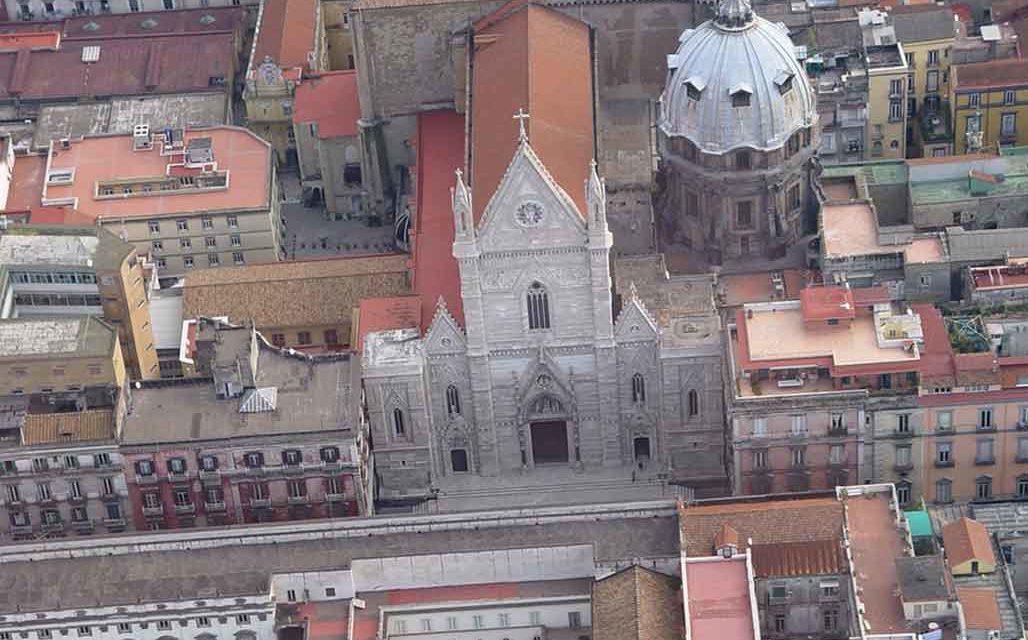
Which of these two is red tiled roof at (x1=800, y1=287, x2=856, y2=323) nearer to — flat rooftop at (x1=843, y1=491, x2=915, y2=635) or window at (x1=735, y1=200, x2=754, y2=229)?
flat rooftop at (x1=843, y1=491, x2=915, y2=635)

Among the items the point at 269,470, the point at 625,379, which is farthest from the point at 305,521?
the point at 625,379

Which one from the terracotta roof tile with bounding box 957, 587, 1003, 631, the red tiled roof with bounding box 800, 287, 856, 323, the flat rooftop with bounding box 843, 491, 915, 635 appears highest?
the red tiled roof with bounding box 800, 287, 856, 323

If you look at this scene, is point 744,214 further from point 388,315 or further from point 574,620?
point 574,620

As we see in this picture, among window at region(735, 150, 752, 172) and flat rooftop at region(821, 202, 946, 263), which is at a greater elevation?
window at region(735, 150, 752, 172)

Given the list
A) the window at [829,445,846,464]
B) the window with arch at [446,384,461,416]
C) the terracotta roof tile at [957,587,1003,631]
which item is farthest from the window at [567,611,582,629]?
the terracotta roof tile at [957,587,1003,631]

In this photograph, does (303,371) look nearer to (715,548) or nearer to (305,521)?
(305,521)

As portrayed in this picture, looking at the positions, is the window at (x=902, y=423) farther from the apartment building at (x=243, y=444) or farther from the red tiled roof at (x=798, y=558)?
the apartment building at (x=243, y=444)
